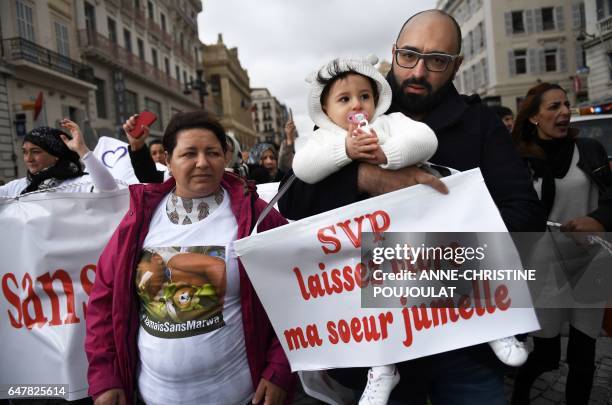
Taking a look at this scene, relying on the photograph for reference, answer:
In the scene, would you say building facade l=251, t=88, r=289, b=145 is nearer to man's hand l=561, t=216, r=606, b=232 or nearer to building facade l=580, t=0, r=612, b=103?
building facade l=580, t=0, r=612, b=103

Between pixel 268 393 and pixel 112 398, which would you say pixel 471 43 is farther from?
pixel 112 398

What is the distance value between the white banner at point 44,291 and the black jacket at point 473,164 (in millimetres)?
1527

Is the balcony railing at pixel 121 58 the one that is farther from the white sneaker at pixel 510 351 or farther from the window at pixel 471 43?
the window at pixel 471 43

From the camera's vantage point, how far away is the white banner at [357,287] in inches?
60.6

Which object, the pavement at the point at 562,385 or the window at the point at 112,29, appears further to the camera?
the window at the point at 112,29

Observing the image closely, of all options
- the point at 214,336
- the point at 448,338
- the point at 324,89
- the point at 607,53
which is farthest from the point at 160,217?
the point at 607,53

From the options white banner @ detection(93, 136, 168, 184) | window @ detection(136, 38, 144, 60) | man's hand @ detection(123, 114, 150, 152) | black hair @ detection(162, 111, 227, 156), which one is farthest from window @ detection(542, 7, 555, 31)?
black hair @ detection(162, 111, 227, 156)

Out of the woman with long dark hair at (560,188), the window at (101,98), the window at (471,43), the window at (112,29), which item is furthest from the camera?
the window at (471,43)

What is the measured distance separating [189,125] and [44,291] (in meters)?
1.31

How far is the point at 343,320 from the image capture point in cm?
Result: 165

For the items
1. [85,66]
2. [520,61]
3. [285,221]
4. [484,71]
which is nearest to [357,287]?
[285,221]

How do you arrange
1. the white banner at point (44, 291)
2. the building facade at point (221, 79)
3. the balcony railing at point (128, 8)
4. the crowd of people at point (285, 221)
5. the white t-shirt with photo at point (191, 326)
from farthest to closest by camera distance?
the building facade at point (221, 79), the balcony railing at point (128, 8), the white banner at point (44, 291), the white t-shirt with photo at point (191, 326), the crowd of people at point (285, 221)

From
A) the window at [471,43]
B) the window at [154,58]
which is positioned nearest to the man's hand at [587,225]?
the window at [154,58]

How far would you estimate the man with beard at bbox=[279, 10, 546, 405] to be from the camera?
158 centimetres
